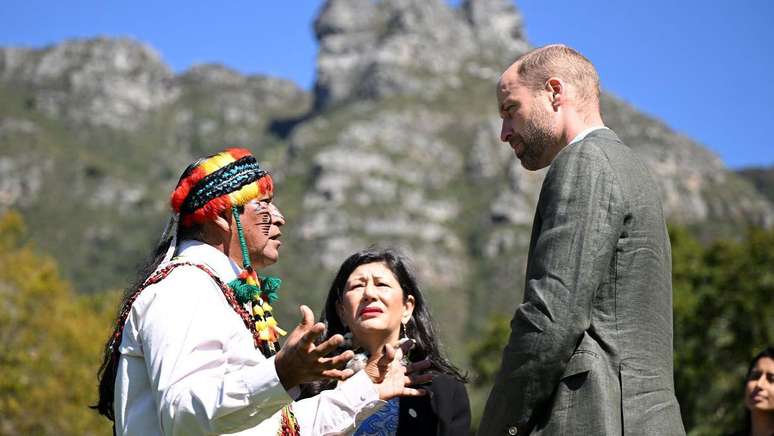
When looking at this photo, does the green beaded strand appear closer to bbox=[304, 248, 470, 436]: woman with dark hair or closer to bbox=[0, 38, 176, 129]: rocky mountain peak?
bbox=[304, 248, 470, 436]: woman with dark hair

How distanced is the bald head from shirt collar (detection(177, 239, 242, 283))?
122cm

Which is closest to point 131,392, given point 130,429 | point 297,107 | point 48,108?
point 130,429

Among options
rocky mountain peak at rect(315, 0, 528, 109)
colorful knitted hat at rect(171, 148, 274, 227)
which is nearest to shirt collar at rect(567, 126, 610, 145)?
colorful knitted hat at rect(171, 148, 274, 227)

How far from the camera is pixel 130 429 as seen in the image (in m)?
3.27

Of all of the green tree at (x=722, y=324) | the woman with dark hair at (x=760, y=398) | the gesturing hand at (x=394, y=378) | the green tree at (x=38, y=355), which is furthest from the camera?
the green tree at (x=722, y=324)

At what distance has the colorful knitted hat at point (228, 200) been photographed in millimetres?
3695

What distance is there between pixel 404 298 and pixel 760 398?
2.15 m

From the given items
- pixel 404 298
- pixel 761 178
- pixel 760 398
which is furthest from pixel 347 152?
pixel 404 298

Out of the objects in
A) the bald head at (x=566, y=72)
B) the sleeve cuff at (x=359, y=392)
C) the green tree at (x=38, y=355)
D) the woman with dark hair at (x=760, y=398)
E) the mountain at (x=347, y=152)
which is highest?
the mountain at (x=347, y=152)

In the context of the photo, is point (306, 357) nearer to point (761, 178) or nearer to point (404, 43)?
point (404, 43)

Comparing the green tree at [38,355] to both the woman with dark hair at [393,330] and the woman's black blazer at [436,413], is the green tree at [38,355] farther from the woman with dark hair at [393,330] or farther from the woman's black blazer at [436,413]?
the woman's black blazer at [436,413]

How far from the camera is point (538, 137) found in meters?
3.50

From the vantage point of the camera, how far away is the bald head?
350 cm

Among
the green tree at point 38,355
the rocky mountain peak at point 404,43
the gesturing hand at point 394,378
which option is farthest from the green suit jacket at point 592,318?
the rocky mountain peak at point 404,43
